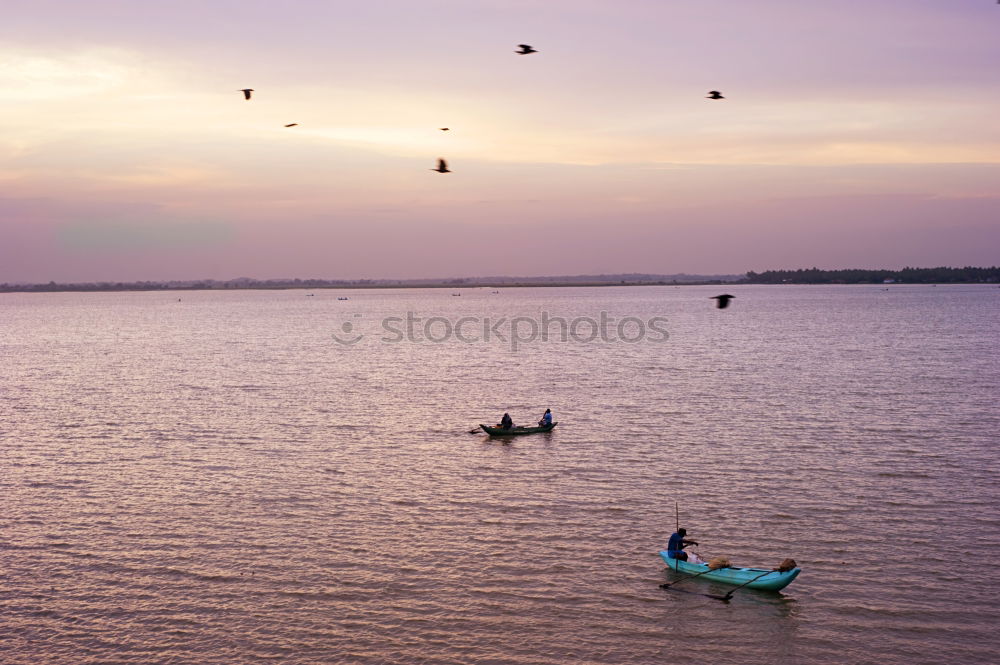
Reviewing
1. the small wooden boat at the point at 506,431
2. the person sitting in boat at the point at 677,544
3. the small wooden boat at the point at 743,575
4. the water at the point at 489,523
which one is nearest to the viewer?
the water at the point at 489,523

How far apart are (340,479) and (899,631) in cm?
2368

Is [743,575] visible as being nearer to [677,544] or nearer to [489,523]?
[677,544]

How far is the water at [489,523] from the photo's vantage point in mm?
22672

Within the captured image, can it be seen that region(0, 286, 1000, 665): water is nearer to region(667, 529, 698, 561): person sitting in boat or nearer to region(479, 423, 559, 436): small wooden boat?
region(667, 529, 698, 561): person sitting in boat

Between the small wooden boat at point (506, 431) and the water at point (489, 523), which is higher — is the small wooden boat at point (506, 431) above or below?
above

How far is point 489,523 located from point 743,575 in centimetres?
992

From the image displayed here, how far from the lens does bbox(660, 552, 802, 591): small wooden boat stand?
24.8m

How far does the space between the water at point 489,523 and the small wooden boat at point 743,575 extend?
0.33 meters

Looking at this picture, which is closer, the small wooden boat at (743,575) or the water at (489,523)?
the water at (489,523)

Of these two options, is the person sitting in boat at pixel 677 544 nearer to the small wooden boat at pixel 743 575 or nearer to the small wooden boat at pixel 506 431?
the small wooden boat at pixel 743 575

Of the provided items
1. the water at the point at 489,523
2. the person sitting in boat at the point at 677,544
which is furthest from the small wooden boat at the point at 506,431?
the person sitting in boat at the point at 677,544

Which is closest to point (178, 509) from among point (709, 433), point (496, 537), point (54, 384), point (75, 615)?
point (75, 615)

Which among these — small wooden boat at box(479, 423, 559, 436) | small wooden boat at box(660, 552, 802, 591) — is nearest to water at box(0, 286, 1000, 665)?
small wooden boat at box(660, 552, 802, 591)

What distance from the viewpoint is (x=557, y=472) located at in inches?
1577
